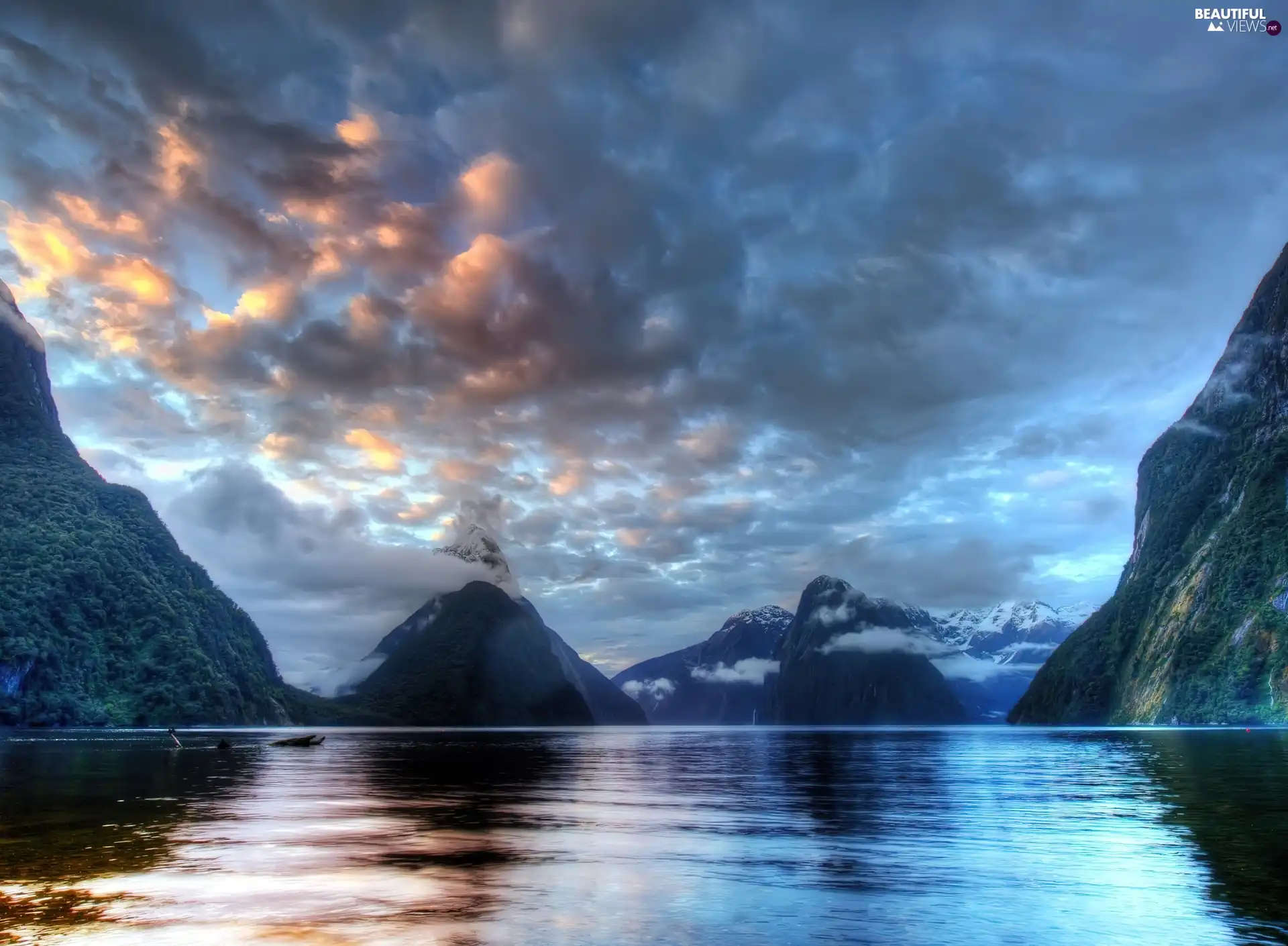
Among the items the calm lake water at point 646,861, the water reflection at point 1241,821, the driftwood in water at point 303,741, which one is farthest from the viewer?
the driftwood in water at point 303,741

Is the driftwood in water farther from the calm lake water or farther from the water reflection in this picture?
the water reflection

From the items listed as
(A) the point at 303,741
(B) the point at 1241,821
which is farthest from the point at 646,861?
(A) the point at 303,741

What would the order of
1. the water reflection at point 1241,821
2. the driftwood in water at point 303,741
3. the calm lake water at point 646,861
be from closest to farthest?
the calm lake water at point 646,861 < the water reflection at point 1241,821 < the driftwood in water at point 303,741

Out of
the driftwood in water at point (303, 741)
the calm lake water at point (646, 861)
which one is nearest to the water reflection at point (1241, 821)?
the calm lake water at point (646, 861)

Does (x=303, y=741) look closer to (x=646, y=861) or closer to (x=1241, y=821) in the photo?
(x=646, y=861)

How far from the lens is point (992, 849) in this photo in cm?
3516

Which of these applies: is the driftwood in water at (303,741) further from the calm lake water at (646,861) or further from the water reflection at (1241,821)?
the water reflection at (1241,821)

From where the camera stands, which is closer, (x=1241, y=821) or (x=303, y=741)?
(x=1241, y=821)

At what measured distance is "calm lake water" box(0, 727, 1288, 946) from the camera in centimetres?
2169

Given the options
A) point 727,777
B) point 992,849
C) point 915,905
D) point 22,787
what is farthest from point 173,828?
point 727,777

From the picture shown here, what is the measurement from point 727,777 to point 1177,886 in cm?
5752

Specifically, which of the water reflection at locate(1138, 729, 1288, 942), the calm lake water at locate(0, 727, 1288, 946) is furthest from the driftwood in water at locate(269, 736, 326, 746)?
the water reflection at locate(1138, 729, 1288, 942)

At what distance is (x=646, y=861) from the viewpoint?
1277 inches

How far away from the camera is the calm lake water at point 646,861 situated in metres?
21.7
